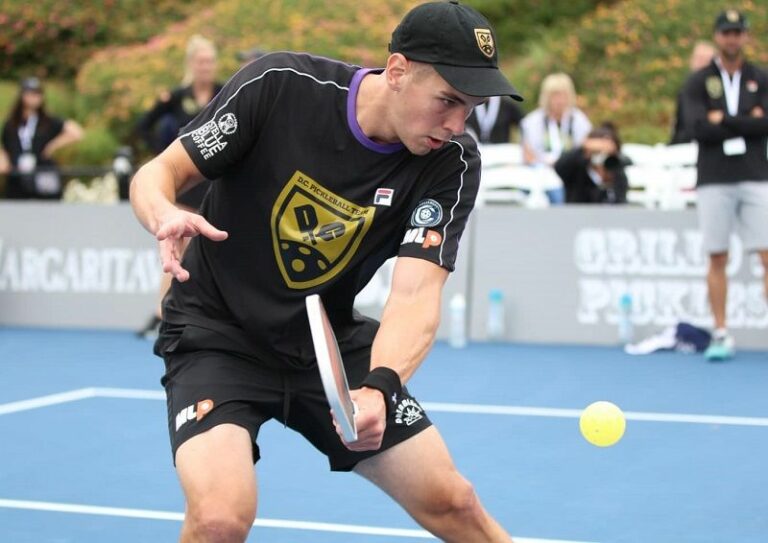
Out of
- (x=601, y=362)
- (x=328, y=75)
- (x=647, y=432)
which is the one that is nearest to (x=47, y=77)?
(x=601, y=362)

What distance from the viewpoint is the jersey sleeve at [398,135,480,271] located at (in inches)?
167

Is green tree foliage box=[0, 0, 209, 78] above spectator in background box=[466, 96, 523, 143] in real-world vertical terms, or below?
above

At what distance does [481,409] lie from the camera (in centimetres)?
877

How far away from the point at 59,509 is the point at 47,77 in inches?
738

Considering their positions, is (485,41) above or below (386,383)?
above

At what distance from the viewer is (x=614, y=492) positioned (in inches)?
258

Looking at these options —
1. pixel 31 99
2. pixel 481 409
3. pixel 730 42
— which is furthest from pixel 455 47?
pixel 31 99

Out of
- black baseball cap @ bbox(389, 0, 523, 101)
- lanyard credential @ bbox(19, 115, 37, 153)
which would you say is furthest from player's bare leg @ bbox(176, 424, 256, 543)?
lanyard credential @ bbox(19, 115, 37, 153)

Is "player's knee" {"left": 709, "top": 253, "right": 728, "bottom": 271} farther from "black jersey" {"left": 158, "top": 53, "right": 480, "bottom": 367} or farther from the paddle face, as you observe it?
the paddle face

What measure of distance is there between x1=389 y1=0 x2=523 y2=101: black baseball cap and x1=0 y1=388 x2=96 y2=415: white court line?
5521 mm

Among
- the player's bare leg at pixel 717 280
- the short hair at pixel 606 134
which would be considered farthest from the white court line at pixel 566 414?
the short hair at pixel 606 134

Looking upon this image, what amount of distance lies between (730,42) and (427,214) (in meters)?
6.53

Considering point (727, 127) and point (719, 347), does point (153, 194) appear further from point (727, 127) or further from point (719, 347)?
point (719, 347)

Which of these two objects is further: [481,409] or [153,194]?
[481,409]
